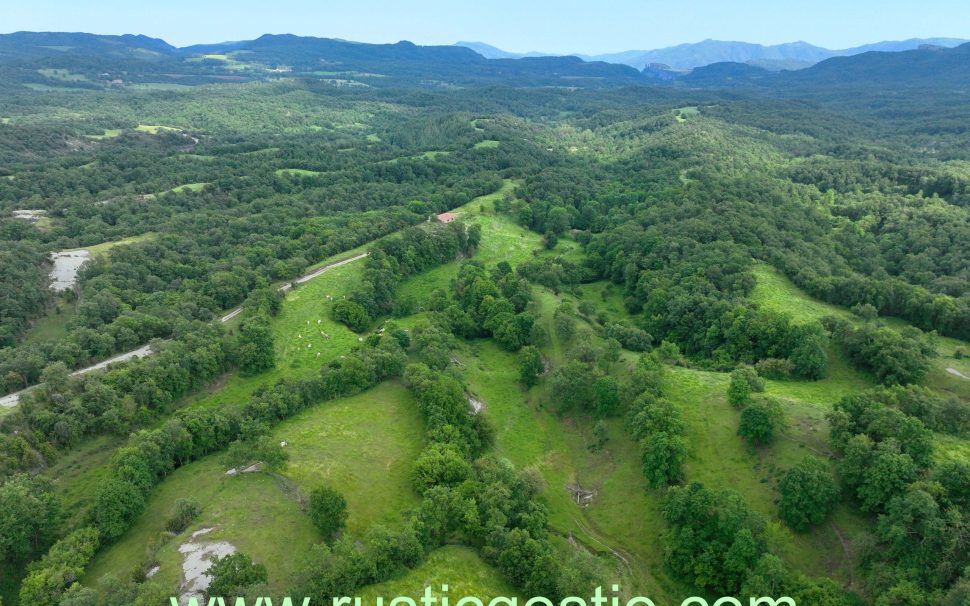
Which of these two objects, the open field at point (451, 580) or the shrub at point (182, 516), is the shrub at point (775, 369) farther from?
the shrub at point (182, 516)

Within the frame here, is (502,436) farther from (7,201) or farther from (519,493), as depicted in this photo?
(7,201)

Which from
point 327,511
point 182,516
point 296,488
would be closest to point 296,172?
point 296,488

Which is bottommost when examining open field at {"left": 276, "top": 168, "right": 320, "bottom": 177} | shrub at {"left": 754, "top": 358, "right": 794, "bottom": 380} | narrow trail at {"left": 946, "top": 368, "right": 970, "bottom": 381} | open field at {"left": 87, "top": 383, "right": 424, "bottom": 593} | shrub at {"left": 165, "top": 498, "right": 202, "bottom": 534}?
open field at {"left": 87, "top": 383, "right": 424, "bottom": 593}

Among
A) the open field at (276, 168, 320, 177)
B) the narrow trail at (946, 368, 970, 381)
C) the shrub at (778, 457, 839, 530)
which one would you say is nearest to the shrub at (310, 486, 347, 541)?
the shrub at (778, 457, 839, 530)

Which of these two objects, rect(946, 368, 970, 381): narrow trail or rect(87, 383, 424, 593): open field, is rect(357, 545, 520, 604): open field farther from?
rect(946, 368, 970, 381): narrow trail

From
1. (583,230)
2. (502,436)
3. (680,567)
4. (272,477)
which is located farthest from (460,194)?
(680,567)

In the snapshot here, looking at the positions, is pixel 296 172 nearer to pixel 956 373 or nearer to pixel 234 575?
pixel 234 575
